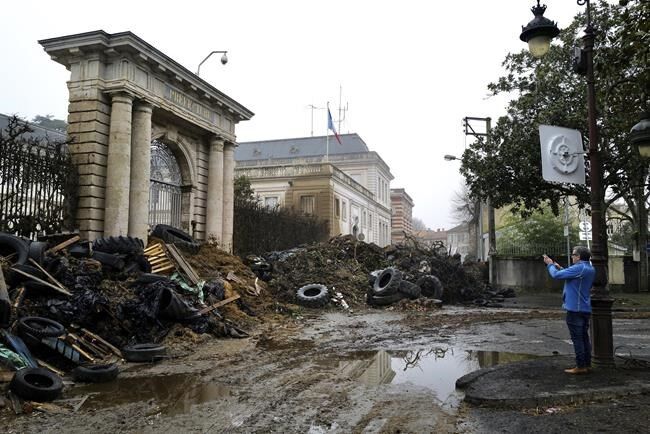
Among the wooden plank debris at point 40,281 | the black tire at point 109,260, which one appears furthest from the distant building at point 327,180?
the wooden plank debris at point 40,281

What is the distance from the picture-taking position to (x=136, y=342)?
27.2 feet

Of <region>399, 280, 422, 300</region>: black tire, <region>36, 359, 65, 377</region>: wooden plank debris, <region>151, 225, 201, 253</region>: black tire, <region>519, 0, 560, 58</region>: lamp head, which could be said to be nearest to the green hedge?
<region>151, 225, 201, 253</region>: black tire

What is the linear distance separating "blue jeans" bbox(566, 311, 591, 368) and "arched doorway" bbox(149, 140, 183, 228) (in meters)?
15.4

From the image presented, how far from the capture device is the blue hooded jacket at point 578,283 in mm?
5801

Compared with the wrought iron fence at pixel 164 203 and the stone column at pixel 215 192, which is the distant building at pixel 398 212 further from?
the wrought iron fence at pixel 164 203

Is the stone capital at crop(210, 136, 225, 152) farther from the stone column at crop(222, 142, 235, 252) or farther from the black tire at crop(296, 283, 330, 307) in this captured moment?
the black tire at crop(296, 283, 330, 307)

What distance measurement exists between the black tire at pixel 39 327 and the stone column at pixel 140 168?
7900 mm

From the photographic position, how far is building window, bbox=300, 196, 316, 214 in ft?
133

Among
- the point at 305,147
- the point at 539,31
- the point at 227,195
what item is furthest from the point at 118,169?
the point at 305,147

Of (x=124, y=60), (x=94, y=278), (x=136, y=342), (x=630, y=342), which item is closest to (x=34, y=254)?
(x=94, y=278)

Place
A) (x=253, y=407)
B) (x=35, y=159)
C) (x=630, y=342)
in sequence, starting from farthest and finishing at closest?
(x=35, y=159) → (x=630, y=342) → (x=253, y=407)

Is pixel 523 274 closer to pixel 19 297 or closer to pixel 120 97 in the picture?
pixel 120 97

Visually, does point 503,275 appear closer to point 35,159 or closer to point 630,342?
point 630,342

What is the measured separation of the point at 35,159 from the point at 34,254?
473cm
